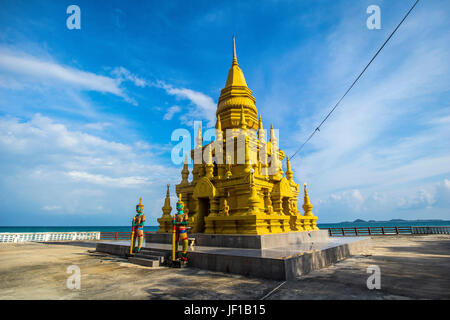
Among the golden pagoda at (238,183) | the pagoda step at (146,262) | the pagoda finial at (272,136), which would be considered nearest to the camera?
the pagoda step at (146,262)

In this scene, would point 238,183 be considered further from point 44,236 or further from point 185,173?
point 44,236

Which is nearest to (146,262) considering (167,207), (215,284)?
(215,284)

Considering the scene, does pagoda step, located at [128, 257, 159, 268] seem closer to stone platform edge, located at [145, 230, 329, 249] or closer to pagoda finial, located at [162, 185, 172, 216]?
stone platform edge, located at [145, 230, 329, 249]

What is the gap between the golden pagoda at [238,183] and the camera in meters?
12.5

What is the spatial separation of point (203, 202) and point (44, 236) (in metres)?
20.4

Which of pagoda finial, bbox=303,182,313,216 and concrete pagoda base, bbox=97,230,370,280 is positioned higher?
pagoda finial, bbox=303,182,313,216

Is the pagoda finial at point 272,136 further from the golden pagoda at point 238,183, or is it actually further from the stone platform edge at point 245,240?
the stone platform edge at point 245,240

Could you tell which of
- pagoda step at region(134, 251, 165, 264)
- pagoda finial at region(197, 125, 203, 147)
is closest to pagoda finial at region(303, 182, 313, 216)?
pagoda finial at region(197, 125, 203, 147)

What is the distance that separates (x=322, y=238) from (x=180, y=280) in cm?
1304

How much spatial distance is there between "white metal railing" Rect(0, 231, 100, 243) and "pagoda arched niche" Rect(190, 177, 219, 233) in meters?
18.6

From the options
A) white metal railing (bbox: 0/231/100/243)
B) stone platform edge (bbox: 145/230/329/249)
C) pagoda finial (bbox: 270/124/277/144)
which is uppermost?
pagoda finial (bbox: 270/124/277/144)

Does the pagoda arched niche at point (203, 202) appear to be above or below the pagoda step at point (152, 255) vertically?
above

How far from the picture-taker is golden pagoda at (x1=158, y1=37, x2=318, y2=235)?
12.5 metres
